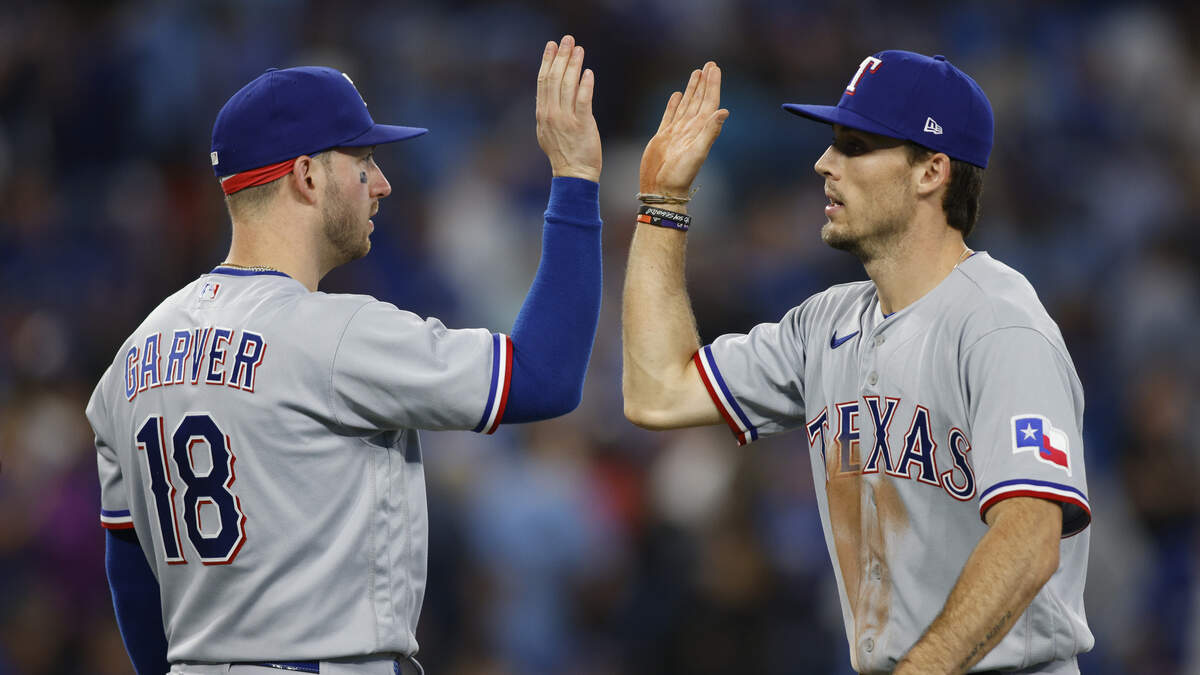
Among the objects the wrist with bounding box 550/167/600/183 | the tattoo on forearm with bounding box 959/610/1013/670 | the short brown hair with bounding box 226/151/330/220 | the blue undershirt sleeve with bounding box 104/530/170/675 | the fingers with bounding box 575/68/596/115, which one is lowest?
the blue undershirt sleeve with bounding box 104/530/170/675

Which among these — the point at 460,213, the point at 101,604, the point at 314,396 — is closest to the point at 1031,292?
the point at 314,396

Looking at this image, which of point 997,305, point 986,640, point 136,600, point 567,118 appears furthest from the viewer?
point 136,600

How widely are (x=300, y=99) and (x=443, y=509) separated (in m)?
4.41

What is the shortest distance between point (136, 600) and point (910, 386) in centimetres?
203

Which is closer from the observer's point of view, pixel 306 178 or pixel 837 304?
pixel 306 178

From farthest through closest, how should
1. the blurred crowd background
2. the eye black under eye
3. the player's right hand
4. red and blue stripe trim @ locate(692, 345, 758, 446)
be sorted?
the blurred crowd background < red and blue stripe trim @ locate(692, 345, 758, 446) < the eye black under eye < the player's right hand

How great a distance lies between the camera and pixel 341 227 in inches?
134

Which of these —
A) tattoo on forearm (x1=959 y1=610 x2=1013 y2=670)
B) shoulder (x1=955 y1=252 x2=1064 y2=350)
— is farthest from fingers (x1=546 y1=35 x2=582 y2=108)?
tattoo on forearm (x1=959 y1=610 x2=1013 y2=670)

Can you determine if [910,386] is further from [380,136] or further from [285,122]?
[285,122]

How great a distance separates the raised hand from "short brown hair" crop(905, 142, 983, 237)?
59 centimetres

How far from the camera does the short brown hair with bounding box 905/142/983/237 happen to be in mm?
3672

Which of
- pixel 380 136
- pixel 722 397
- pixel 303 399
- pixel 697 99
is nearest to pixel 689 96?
pixel 697 99

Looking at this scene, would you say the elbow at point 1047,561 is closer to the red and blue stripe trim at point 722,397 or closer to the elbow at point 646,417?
the red and blue stripe trim at point 722,397

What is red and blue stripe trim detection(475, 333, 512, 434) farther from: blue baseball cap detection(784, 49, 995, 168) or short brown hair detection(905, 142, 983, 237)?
short brown hair detection(905, 142, 983, 237)
